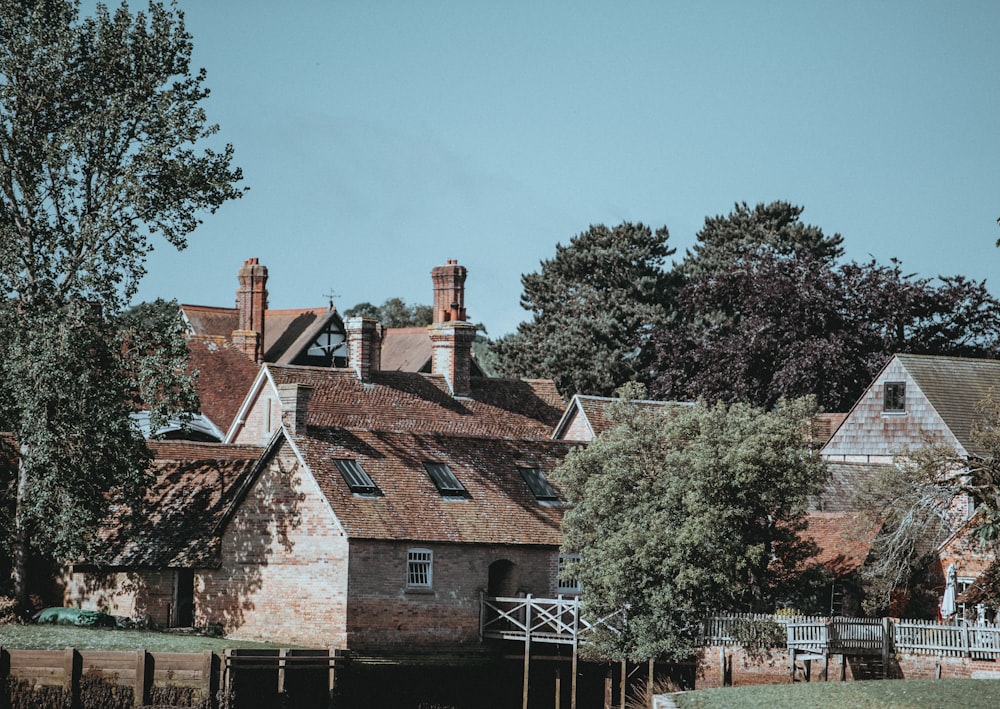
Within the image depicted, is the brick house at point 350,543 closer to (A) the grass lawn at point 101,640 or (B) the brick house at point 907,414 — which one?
(A) the grass lawn at point 101,640

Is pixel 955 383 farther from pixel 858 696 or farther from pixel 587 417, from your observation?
pixel 858 696

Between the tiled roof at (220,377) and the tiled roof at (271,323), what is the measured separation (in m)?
8.46

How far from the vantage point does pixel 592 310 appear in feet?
263

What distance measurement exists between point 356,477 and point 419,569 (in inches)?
127

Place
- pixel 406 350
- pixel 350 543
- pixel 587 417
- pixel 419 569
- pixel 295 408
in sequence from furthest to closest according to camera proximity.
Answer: pixel 406 350, pixel 587 417, pixel 295 408, pixel 419 569, pixel 350 543

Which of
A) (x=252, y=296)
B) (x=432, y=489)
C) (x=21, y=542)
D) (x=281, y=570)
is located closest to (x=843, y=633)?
(x=432, y=489)

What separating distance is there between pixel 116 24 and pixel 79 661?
60.8ft

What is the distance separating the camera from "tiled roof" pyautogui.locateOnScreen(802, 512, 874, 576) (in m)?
44.5

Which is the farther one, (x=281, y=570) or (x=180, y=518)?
(x=180, y=518)

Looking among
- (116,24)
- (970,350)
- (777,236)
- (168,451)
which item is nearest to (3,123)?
(116,24)

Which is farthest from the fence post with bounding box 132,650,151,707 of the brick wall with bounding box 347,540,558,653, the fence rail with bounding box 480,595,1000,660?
the fence rail with bounding box 480,595,1000,660

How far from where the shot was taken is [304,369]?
60469 mm

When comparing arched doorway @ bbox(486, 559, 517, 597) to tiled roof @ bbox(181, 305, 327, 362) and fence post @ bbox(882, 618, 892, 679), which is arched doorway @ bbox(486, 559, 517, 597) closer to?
fence post @ bbox(882, 618, 892, 679)

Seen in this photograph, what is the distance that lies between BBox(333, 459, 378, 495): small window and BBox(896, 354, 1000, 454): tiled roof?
20.5 meters
